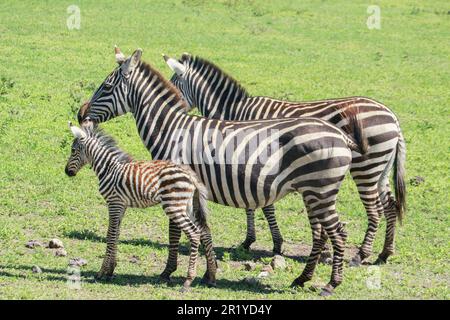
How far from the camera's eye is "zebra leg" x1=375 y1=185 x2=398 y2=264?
1289cm

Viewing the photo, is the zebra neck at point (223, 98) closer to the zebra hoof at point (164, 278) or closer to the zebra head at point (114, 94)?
the zebra head at point (114, 94)

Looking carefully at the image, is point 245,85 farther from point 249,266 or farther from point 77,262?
point 77,262

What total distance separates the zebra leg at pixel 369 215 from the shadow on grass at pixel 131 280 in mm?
2107

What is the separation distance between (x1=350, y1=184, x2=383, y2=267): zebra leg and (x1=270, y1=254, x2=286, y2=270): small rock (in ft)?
3.70

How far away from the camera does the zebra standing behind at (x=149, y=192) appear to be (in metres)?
10.9

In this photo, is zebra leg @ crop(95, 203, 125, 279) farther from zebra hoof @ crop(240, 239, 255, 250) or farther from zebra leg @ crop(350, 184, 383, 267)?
zebra leg @ crop(350, 184, 383, 267)

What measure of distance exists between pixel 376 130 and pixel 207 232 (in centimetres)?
321

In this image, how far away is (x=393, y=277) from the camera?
1209 centimetres

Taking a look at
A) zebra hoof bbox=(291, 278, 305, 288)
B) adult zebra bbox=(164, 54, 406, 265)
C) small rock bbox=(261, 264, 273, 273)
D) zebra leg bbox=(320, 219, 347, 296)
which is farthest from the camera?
adult zebra bbox=(164, 54, 406, 265)

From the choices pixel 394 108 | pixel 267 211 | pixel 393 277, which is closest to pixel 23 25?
pixel 394 108

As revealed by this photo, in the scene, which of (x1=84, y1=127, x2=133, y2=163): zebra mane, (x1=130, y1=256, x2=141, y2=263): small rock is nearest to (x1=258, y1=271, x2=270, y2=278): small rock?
(x1=130, y1=256, x2=141, y2=263): small rock

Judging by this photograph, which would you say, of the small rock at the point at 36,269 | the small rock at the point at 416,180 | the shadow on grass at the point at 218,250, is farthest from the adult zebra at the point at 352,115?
the small rock at the point at 416,180

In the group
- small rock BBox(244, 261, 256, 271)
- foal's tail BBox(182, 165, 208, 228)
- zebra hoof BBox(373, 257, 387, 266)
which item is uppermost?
foal's tail BBox(182, 165, 208, 228)

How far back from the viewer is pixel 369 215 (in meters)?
12.8
